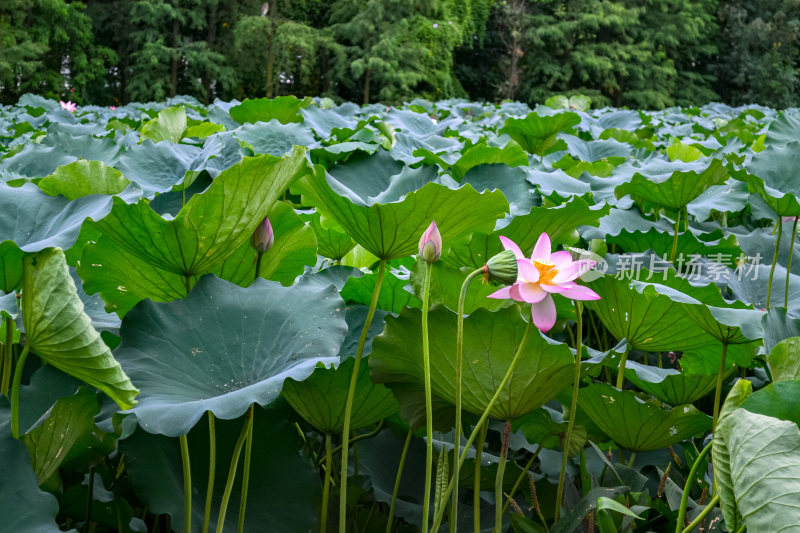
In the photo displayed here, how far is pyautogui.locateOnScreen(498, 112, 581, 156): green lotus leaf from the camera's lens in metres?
1.89

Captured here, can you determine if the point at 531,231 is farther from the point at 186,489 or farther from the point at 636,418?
the point at 186,489

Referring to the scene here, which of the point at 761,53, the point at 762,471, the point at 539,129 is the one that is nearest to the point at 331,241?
the point at 762,471

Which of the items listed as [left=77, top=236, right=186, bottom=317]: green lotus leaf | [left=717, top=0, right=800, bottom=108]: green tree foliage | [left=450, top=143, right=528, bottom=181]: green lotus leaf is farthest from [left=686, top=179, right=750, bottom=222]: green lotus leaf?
[left=717, top=0, right=800, bottom=108]: green tree foliage

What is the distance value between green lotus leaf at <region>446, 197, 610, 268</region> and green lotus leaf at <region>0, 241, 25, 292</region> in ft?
1.33

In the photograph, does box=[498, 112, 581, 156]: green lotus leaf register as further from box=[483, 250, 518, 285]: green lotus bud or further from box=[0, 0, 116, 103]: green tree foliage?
box=[0, 0, 116, 103]: green tree foliage

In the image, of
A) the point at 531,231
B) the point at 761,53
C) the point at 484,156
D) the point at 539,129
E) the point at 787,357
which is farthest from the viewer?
the point at 761,53

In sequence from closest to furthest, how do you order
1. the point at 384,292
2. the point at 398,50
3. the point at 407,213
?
the point at 407,213
the point at 384,292
the point at 398,50

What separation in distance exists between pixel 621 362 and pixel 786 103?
19.9 m

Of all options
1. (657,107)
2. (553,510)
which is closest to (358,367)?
(553,510)

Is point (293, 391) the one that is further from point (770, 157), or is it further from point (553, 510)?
point (770, 157)

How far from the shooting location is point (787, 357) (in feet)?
1.81

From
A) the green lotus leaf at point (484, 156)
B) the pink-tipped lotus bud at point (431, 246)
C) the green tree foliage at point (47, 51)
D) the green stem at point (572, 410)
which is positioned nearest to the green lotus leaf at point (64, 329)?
the pink-tipped lotus bud at point (431, 246)

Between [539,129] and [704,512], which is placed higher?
[704,512]

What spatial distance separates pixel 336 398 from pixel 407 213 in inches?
7.0
